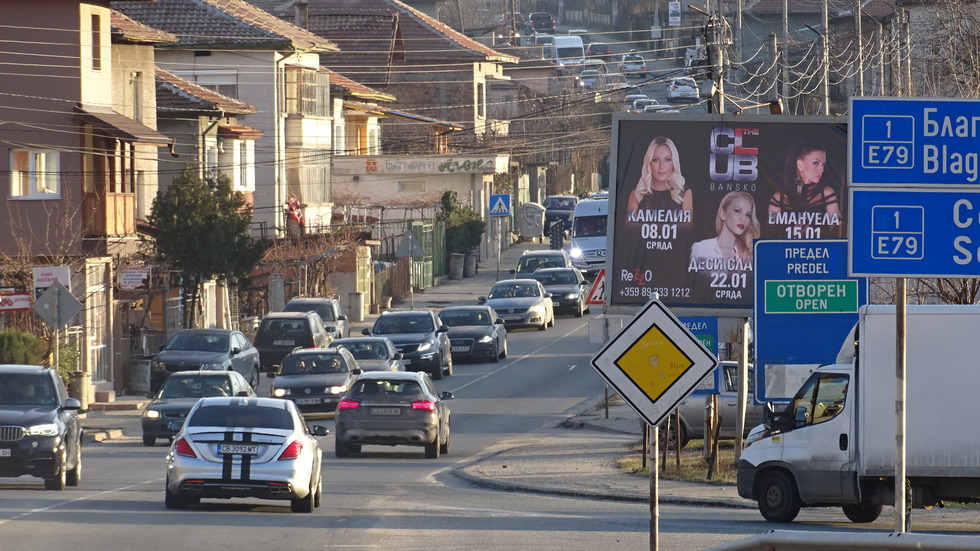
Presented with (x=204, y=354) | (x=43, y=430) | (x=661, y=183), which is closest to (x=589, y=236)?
(x=204, y=354)

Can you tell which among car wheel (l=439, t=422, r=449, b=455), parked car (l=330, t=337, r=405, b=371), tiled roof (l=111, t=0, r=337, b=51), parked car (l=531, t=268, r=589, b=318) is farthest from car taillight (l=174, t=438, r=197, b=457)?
tiled roof (l=111, t=0, r=337, b=51)

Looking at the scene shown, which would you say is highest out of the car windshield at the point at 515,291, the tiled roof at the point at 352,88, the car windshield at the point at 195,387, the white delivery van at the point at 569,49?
the white delivery van at the point at 569,49

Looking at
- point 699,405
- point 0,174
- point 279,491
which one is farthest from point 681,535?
point 0,174

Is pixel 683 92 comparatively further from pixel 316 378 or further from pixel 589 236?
pixel 316 378

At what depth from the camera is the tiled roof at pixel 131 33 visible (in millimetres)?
41100

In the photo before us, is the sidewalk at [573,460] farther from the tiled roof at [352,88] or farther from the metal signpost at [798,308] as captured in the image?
the tiled roof at [352,88]

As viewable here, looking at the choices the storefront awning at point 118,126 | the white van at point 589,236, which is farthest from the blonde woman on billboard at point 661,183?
the white van at point 589,236

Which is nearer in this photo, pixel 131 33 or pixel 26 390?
pixel 26 390

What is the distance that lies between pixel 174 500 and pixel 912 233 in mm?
9708

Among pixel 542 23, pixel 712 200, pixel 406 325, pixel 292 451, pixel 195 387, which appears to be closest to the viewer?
pixel 292 451

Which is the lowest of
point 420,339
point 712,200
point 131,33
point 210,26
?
point 420,339

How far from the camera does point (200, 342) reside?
33.1 metres

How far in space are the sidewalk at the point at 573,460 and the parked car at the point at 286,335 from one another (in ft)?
10.7

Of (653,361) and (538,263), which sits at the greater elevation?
(538,263)
